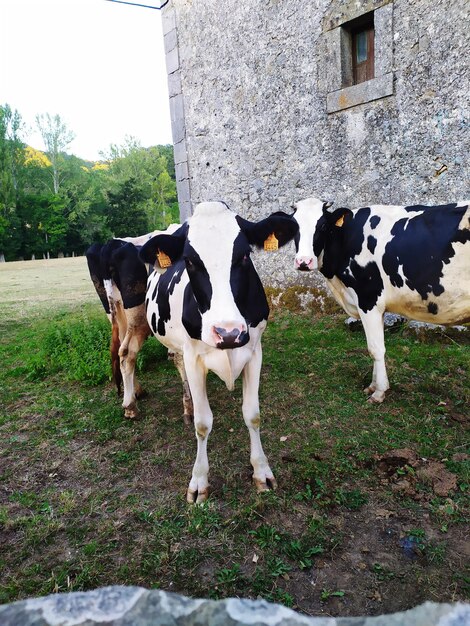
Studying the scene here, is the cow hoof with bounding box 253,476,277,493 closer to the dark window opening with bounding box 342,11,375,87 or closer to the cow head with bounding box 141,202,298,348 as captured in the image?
the cow head with bounding box 141,202,298,348

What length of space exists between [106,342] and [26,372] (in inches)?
41.3

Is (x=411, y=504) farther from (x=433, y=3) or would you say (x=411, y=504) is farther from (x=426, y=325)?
(x=433, y=3)

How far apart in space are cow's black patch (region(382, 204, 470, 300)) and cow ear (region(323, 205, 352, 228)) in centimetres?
57

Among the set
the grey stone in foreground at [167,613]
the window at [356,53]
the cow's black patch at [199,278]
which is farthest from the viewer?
the window at [356,53]

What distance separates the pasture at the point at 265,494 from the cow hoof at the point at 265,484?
6cm

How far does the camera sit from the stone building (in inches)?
208

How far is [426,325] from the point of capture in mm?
5785

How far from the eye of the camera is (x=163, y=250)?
273 cm

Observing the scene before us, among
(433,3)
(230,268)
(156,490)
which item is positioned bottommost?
(156,490)

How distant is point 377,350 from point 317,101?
4.11 m

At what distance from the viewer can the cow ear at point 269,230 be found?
8.88 ft

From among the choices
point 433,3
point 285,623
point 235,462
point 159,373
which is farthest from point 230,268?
point 433,3

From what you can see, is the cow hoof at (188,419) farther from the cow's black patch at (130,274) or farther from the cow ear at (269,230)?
the cow ear at (269,230)

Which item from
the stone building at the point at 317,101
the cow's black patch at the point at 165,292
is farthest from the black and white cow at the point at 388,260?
the stone building at the point at 317,101
